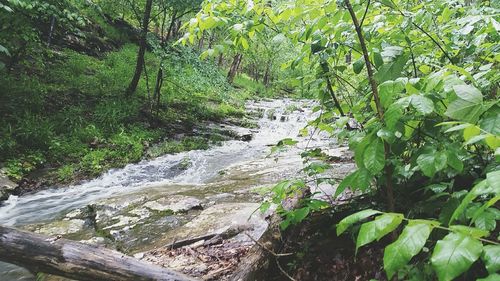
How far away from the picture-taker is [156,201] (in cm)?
664

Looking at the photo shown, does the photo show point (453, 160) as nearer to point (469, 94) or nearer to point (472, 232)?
point (469, 94)

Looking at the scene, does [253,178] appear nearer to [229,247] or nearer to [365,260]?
[229,247]

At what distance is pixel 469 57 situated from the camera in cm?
248

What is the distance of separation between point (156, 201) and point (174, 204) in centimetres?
45

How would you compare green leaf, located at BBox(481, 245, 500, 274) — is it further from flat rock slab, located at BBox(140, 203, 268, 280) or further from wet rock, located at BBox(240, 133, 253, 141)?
wet rock, located at BBox(240, 133, 253, 141)

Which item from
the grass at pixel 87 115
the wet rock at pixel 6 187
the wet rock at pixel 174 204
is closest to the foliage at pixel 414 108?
the wet rock at pixel 174 204

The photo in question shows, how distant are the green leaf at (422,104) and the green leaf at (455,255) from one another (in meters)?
0.54

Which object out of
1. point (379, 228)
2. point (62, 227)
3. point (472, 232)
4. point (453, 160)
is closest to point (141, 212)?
point (62, 227)

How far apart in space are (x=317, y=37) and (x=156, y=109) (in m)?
10.9

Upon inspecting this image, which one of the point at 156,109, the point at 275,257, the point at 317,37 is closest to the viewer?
the point at 317,37

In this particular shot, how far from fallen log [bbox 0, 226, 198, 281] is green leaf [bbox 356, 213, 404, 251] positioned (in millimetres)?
2255

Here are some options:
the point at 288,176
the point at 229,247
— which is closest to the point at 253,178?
the point at 288,176

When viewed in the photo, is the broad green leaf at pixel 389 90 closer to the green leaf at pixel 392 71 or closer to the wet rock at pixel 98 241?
the green leaf at pixel 392 71

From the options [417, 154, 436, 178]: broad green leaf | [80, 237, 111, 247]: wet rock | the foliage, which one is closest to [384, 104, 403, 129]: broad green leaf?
the foliage
